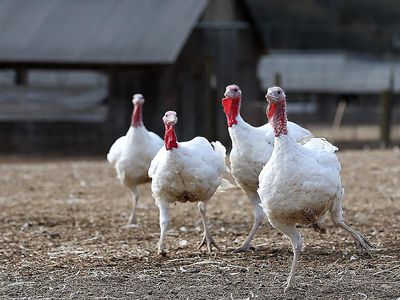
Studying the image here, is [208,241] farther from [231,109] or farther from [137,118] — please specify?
[137,118]

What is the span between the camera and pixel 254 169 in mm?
8875

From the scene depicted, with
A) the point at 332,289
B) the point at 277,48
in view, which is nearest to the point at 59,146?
the point at 332,289

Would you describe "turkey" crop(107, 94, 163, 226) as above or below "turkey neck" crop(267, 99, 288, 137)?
below

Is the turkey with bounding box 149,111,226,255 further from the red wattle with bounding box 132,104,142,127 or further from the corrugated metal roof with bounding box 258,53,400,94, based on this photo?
the corrugated metal roof with bounding box 258,53,400,94

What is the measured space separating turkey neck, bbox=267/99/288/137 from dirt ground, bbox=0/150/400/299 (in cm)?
127

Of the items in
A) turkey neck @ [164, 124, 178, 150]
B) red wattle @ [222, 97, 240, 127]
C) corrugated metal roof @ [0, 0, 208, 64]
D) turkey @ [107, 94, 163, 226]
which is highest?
corrugated metal roof @ [0, 0, 208, 64]

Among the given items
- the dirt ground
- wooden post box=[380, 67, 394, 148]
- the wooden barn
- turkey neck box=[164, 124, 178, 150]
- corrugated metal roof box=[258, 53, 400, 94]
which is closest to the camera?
the dirt ground

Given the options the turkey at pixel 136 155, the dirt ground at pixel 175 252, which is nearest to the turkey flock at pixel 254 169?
the turkey at pixel 136 155

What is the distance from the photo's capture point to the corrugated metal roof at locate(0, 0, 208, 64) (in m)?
23.6

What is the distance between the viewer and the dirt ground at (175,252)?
23.8 feet

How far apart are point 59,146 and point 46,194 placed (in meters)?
10.9

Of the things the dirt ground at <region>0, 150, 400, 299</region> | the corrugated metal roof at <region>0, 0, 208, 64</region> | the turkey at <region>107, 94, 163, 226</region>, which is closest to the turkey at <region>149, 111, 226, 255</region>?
the dirt ground at <region>0, 150, 400, 299</region>

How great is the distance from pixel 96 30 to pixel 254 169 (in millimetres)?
16814

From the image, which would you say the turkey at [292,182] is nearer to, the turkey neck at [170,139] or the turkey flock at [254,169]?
the turkey flock at [254,169]
